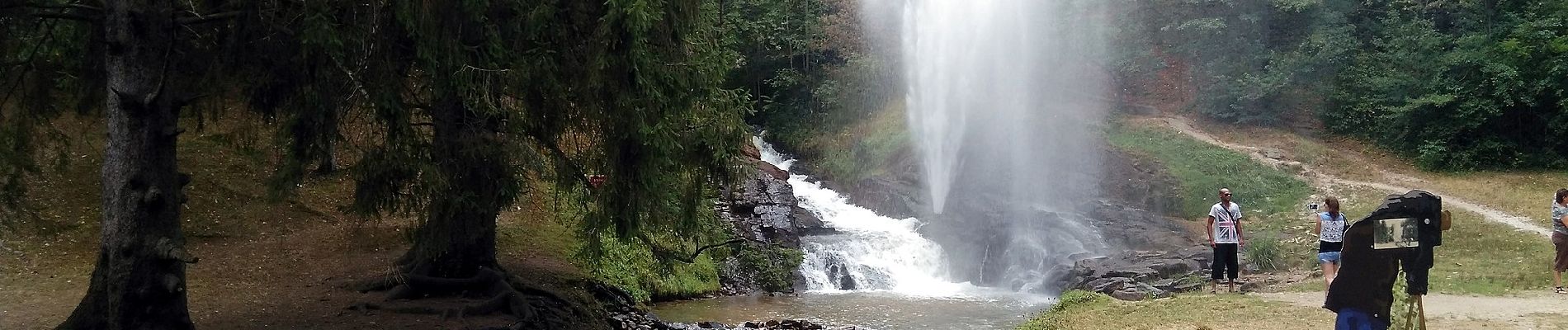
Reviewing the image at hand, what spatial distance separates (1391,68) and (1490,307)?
23964 mm

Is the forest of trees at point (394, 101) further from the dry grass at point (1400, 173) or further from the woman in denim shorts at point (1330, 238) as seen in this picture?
the dry grass at point (1400, 173)

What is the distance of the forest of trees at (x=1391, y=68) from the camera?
27.8 metres

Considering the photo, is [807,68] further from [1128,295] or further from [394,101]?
[394,101]

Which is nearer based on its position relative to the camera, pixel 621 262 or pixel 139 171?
pixel 139 171

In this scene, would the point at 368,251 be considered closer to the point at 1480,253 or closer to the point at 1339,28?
the point at 1480,253

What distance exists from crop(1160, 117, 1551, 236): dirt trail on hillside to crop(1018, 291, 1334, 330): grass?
11.8 metres

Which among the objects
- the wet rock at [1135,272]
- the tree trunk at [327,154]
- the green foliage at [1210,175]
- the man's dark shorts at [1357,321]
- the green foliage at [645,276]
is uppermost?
the green foliage at [1210,175]

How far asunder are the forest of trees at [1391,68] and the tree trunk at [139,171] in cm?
3049

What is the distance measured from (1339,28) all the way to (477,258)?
30.0m

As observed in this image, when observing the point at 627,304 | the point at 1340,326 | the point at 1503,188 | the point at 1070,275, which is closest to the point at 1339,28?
the point at 1503,188

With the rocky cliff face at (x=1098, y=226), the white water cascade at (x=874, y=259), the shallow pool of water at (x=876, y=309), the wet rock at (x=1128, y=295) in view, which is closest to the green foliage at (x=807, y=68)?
the rocky cliff face at (x=1098, y=226)

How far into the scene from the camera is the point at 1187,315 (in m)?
10.8

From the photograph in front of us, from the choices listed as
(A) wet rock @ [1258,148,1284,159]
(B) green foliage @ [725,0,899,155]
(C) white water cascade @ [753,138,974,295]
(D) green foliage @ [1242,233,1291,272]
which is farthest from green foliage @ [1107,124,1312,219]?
(B) green foliage @ [725,0,899,155]

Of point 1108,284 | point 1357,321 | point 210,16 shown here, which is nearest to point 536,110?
point 210,16
